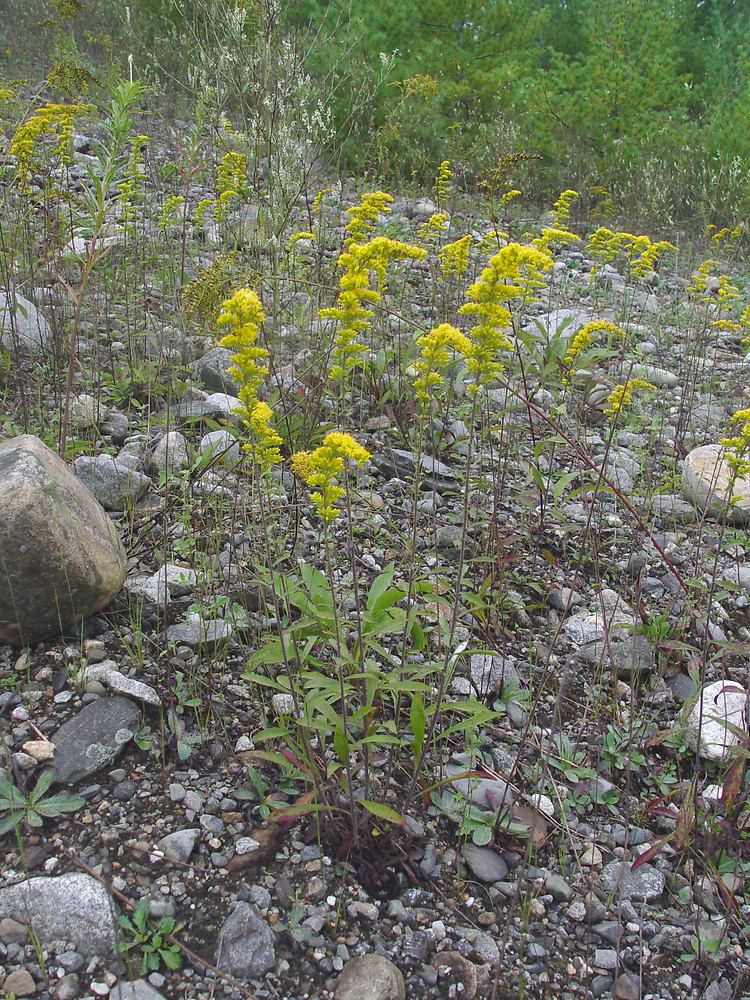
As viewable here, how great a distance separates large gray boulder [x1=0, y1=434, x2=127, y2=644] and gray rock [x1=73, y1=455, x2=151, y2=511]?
605 millimetres

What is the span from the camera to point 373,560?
3271 millimetres

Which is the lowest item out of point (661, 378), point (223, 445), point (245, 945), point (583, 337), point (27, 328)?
point (661, 378)

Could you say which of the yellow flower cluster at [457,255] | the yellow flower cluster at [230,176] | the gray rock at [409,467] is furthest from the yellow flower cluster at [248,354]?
the yellow flower cluster at [230,176]

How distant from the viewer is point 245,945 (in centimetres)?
187

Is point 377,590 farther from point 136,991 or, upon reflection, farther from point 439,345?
point 136,991

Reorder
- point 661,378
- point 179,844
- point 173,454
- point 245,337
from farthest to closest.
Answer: point 661,378
point 173,454
point 179,844
point 245,337

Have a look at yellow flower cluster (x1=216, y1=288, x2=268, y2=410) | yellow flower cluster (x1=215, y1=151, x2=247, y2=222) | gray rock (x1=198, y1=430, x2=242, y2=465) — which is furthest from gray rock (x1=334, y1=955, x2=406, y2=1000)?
yellow flower cluster (x1=215, y1=151, x2=247, y2=222)

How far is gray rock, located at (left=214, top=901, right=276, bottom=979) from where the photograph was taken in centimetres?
183

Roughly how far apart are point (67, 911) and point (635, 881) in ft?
4.68

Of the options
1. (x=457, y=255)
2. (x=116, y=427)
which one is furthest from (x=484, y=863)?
(x=457, y=255)

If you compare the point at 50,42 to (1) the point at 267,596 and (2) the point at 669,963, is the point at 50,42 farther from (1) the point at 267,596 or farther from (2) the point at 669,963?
(2) the point at 669,963

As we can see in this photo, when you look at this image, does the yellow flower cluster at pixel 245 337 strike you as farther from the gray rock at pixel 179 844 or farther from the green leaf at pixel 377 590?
the gray rock at pixel 179 844

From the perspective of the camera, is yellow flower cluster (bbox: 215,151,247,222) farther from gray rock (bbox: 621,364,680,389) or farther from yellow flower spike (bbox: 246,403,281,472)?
yellow flower spike (bbox: 246,403,281,472)

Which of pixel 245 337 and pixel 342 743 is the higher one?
pixel 245 337
